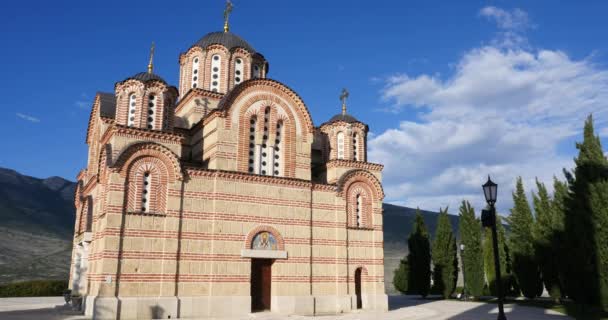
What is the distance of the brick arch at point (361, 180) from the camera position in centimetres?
1997

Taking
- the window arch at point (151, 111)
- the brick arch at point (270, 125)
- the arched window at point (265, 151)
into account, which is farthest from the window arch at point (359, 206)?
the window arch at point (151, 111)

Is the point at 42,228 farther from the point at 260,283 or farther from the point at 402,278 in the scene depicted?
the point at 260,283

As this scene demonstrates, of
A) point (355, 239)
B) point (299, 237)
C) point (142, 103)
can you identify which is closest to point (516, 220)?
point (355, 239)

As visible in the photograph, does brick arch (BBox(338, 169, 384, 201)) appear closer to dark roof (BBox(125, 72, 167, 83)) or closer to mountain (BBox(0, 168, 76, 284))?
dark roof (BBox(125, 72, 167, 83))

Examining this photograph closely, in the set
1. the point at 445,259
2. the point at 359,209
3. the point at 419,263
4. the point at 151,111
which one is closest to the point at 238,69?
the point at 151,111

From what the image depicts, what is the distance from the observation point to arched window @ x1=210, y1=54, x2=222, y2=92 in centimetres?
2209

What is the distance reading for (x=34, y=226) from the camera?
5281 cm

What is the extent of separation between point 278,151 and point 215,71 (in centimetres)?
584

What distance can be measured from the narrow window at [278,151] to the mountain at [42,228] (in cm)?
2682

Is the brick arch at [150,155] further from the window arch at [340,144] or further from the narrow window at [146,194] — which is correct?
the window arch at [340,144]

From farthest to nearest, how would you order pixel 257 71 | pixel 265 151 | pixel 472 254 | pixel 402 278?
pixel 402 278 → pixel 472 254 → pixel 257 71 → pixel 265 151

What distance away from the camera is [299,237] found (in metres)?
18.4

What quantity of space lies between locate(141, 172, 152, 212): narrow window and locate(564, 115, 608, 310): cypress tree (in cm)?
1435

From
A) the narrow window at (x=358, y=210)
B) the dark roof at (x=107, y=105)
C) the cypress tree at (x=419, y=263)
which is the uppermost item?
the dark roof at (x=107, y=105)
